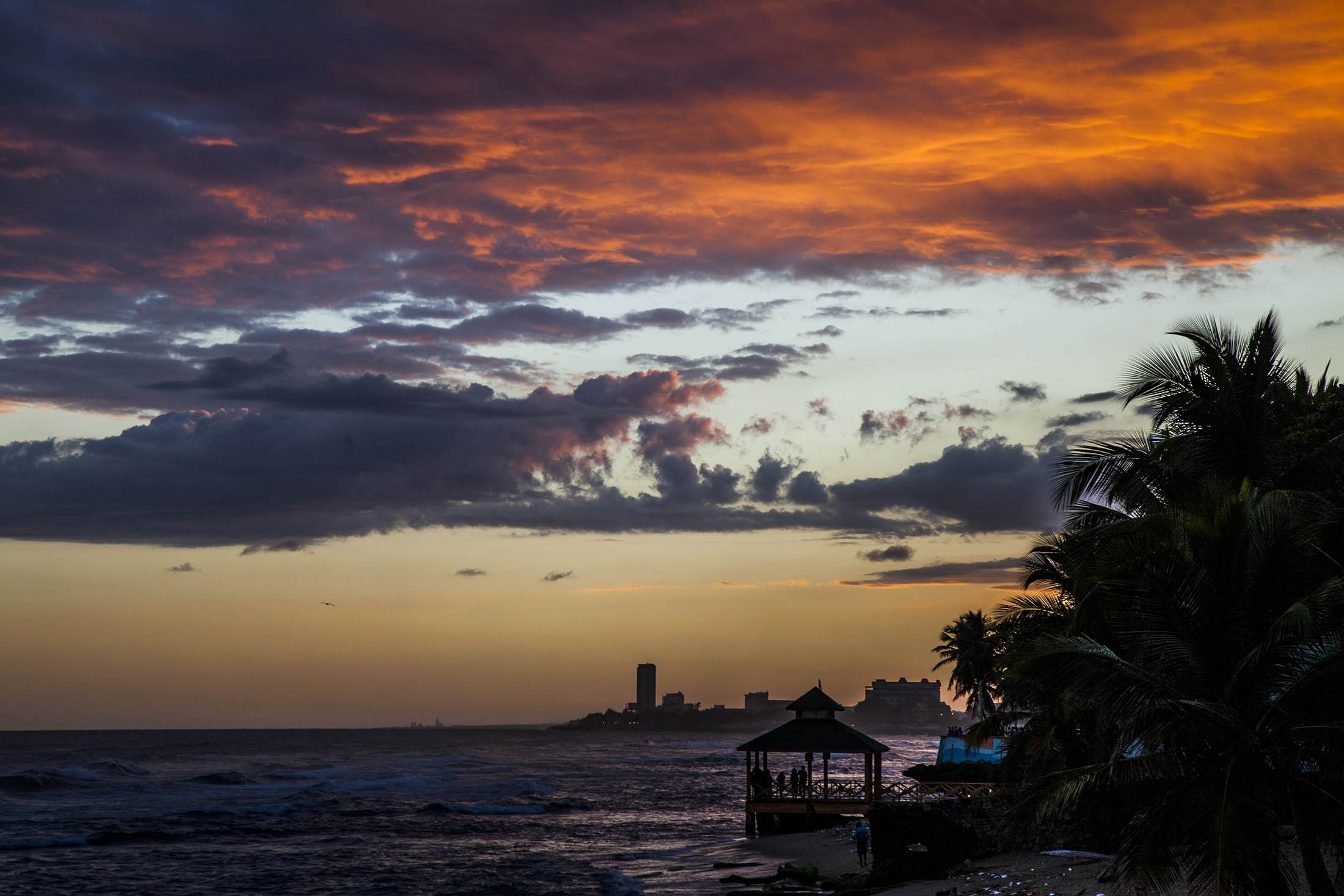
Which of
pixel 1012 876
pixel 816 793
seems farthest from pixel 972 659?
pixel 1012 876

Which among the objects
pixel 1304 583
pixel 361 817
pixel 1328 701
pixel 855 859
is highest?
pixel 1304 583

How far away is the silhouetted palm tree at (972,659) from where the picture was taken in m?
63.3

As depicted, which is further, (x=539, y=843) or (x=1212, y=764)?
(x=539, y=843)

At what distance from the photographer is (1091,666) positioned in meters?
13.9

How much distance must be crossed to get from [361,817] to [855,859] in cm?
3479

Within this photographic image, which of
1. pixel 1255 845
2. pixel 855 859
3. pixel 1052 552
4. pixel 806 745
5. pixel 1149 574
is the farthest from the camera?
pixel 806 745

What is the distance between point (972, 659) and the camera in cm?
6600

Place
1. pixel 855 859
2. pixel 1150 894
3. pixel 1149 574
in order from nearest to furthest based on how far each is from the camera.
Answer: pixel 1149 574
pixel 1150 894
pixel 855 859

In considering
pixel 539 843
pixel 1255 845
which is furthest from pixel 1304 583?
pixel 539 843

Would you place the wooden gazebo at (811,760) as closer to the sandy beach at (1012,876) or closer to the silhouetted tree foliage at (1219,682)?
the sandy beach at (1012,876)

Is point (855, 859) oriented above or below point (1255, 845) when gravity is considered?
below

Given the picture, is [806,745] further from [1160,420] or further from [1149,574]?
[1149,574]

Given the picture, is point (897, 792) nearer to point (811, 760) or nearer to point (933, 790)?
point (933, 790)

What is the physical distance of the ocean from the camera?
3603 centimetres
